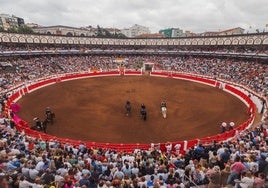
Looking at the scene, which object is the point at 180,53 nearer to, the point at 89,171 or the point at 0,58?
the point at 0,58

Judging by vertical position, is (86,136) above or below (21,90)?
below

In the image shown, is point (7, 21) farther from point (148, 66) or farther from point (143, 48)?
point (148, 66)

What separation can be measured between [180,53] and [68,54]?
2894 cm

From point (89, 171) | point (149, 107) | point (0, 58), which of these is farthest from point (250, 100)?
point (0, 58)

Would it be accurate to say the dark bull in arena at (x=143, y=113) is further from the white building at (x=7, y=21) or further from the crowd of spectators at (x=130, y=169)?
the white building at (x=7, y=21)

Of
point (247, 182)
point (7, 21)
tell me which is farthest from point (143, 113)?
point (7, 21)

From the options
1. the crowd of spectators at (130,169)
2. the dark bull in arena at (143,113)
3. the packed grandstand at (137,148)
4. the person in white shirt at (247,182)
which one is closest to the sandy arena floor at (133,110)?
the dark bull in arena at (143,113)

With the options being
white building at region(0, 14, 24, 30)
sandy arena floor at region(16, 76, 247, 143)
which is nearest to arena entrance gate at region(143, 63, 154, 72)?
sandy arena floor at region(16, 76, 247, 143)

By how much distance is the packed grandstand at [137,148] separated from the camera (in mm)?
7648

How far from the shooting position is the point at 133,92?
31469mm

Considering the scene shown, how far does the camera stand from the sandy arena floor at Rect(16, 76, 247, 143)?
709 inches

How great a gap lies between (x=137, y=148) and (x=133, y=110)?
949cm

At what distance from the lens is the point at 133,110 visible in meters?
23.5

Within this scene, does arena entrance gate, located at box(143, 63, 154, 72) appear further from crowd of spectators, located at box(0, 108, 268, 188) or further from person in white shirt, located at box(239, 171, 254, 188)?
person in white shirt, located at box(239, 171, 254, 188)
